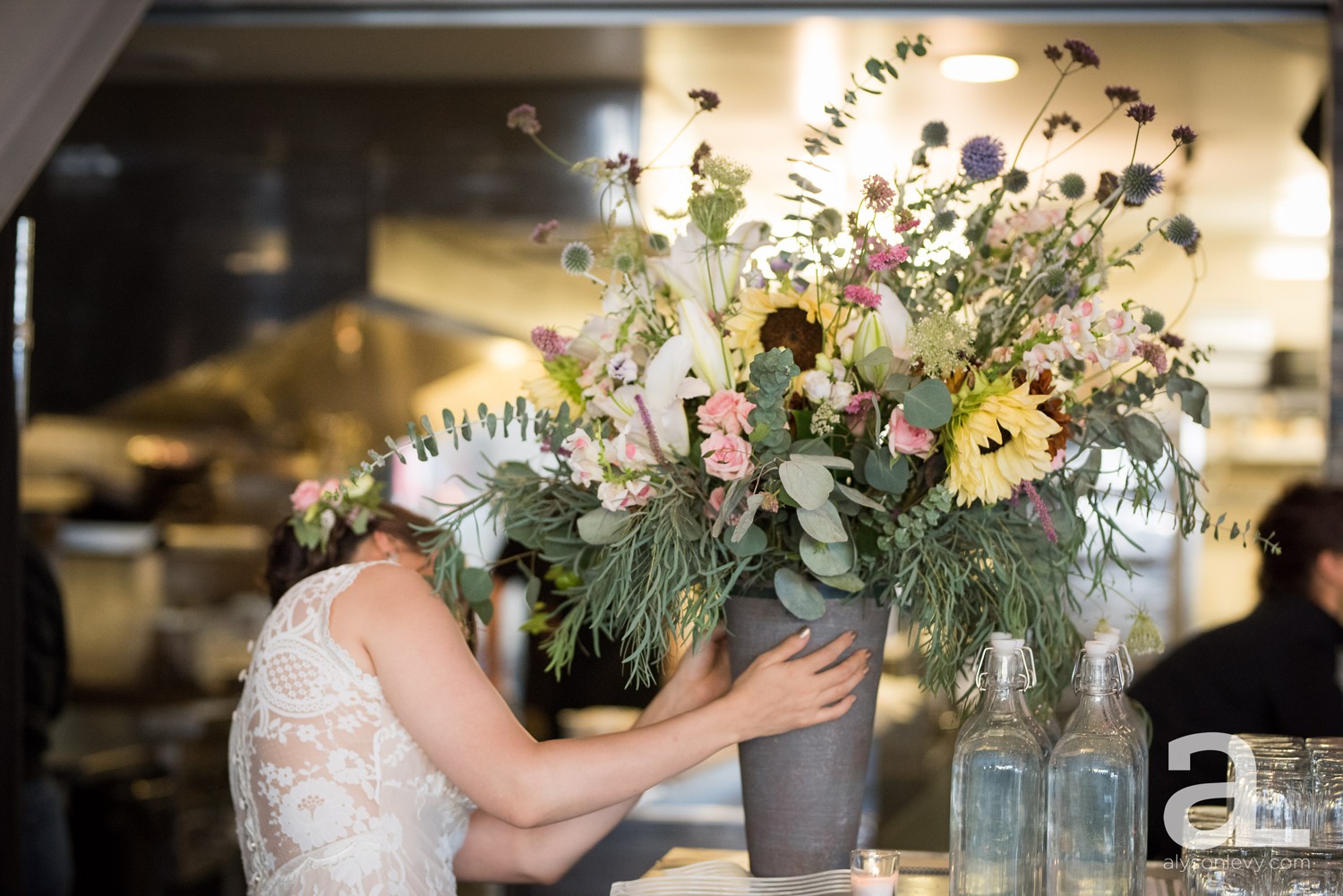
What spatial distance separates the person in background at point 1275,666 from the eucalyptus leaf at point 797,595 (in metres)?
1.14

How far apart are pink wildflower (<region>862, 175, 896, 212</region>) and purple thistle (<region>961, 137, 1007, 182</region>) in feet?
0.28

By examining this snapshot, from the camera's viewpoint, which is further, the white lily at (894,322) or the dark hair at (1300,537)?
the dark hair at (1300,537)

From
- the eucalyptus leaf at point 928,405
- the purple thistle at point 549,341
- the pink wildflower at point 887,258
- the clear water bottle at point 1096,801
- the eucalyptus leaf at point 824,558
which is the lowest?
the clear water bottle at point 1096,801

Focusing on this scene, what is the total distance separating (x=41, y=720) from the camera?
271 cm

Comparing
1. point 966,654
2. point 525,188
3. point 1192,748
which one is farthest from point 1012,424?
point 525,188

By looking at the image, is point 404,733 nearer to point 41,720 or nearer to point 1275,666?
point 1275,666

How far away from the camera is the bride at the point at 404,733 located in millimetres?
1211

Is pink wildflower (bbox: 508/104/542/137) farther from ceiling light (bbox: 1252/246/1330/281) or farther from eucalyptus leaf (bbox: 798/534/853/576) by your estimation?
ceiling light (bbox: 1252/246/1330/281)

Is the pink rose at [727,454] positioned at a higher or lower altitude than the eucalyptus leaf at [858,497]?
higher

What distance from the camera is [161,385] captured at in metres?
3.79

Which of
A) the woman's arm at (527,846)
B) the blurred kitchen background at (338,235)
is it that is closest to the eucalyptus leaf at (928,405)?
the woman's arm at (527,846)

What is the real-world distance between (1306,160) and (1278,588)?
2473mm

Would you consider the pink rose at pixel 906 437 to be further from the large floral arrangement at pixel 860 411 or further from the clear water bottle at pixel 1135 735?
the clear water bottle at pixel 1135 735

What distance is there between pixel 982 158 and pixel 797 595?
406mm
